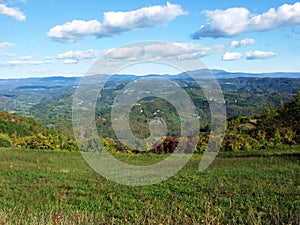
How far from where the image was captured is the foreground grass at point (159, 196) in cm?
691

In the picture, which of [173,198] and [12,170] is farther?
[12,170]

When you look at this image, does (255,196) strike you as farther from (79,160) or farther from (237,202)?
(79,160)

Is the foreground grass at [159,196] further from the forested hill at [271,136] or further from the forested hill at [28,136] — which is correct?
the forested hill at [28,136]

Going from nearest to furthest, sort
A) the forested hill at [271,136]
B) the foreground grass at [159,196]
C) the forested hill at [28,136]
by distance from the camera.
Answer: the foreground grass at [159,196], the forested hill at [271,136], the forested hill at [28,136]

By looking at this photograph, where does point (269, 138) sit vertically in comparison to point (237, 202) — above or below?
below

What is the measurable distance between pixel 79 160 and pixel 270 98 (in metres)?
145

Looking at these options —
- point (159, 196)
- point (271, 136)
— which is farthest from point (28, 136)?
point (159, 196)

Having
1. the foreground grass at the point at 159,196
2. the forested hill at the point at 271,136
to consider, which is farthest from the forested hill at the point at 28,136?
the forested hill at the point at 271,136

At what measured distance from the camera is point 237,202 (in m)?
8.57

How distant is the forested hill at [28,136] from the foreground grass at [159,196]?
449 inches

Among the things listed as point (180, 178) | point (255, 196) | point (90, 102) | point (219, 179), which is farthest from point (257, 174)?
point (90, 102)

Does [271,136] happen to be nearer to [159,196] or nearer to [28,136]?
[159,196]

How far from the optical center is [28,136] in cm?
3581

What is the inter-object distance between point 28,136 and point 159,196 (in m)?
29.0
